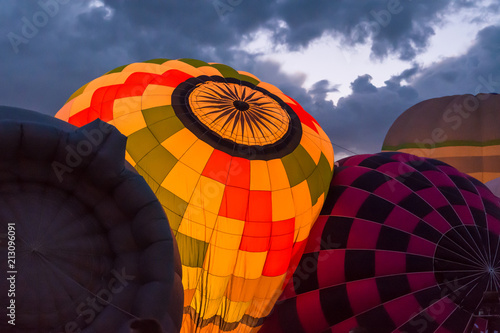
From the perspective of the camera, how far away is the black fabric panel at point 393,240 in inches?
252

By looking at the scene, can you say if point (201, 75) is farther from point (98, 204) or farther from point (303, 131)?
point (98, 204)

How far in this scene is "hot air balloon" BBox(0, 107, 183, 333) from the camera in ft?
9.65

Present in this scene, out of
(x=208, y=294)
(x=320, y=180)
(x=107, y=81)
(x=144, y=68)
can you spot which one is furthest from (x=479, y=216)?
(x=107, y=81)

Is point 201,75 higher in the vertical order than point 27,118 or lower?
higher

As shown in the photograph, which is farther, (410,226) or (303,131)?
(303,131)

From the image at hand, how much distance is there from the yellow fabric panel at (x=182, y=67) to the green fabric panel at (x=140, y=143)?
141 cm

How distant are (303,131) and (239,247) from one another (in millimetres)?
2209

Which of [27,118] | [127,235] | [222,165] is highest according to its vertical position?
[222,165]

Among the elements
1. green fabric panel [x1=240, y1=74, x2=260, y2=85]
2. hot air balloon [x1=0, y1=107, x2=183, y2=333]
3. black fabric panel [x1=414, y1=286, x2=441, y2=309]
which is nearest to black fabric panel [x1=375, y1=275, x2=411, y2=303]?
black fabric panel [x1=414, y1=286, x2=441, y2=309]

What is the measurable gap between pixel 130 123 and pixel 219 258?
2221 millimetres

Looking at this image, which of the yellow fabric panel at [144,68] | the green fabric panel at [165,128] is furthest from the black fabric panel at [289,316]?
the yellow fabric panel at [144,68]

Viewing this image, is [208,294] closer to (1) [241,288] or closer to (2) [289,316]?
(1) [241,288]

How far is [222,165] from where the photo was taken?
621 centimetres

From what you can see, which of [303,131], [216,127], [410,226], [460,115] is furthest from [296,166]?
[460,115]
